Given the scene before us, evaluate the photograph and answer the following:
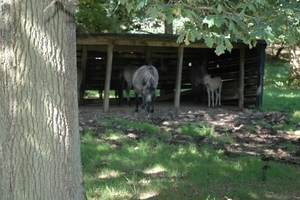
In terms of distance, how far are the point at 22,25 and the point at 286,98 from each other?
54.5 feet

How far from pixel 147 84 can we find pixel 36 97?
417 inches

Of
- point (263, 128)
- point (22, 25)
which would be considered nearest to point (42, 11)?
point (22, 25)

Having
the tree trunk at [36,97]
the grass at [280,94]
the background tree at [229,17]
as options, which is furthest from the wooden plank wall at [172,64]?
the tree trunk at [36,97]

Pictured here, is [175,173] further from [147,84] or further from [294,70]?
[294,70]

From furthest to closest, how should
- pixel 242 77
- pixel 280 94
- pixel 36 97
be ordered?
1. pixel 280 94
2. pixel 242 77
3. pixel 36 97

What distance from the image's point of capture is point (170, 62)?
63.5 ft

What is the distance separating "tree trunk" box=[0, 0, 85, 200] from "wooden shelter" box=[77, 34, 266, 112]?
32.5ft

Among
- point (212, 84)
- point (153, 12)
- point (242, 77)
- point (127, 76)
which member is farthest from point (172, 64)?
point (153, 12)

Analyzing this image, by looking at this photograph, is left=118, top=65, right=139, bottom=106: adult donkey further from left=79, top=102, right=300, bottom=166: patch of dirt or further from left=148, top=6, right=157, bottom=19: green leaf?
left=148, top=6, right=157, bottom=19: green leaf

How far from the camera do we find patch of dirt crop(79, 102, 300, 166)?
9461mm

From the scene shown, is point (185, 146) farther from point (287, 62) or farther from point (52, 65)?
point (287, 62)

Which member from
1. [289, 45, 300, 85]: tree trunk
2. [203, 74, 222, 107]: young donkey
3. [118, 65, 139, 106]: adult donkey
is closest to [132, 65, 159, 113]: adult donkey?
[118, 65, 139, 106]: adult donkey

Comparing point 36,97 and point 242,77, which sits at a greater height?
point 242,77

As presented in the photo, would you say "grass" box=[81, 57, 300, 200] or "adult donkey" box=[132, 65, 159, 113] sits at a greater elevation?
"adult donkey" box=[132, 65, 159, 113]
